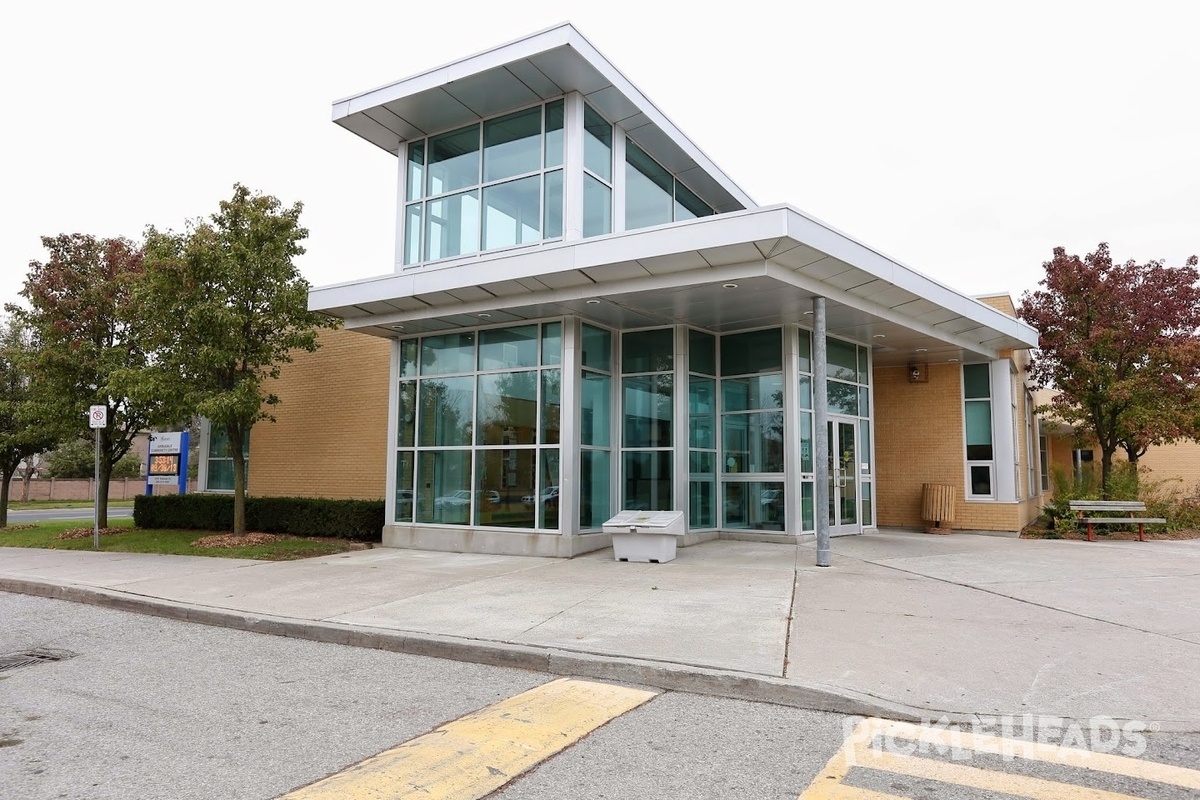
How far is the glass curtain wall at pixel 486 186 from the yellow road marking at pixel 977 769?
10456 millimetres

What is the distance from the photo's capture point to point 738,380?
587 inches

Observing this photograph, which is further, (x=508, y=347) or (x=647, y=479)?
(x=647, y=479)

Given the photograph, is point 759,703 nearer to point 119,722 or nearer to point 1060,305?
point 119,722

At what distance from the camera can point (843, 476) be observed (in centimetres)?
1557

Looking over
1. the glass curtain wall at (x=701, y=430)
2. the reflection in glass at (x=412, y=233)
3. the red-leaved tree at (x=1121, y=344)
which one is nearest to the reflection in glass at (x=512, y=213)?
the reflection in glass at (x=412, y=233)

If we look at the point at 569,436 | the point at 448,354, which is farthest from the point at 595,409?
the point at 448,354

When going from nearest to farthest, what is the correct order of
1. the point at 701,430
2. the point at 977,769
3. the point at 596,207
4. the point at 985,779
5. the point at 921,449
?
the point at 985,779, the point at 977,769, the point at 596,207, the point at 701,430, the point at 921,449

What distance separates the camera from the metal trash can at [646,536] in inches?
464

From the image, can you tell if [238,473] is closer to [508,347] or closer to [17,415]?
[17,415]

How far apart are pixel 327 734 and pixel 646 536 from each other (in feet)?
24.8

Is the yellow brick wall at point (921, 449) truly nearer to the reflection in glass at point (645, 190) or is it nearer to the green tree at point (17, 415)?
the reflection in glass at point (645, 190)

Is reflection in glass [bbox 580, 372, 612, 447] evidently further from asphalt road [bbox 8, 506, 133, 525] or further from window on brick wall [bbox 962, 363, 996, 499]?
asphalt road [bbox 8, 506, 133, 525]

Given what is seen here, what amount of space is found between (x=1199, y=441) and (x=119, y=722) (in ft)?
75.3

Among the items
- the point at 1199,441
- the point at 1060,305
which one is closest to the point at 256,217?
the point at 1060,305
